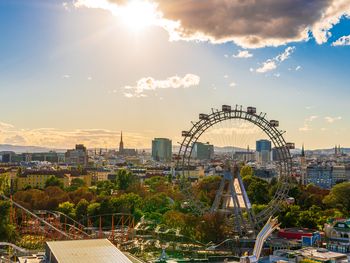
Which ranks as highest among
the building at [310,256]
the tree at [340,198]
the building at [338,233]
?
the tree at [340,198]

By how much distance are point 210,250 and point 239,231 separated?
→ 4.50m

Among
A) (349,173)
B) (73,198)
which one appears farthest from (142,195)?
(349,173)

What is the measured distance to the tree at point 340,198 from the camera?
63.7m

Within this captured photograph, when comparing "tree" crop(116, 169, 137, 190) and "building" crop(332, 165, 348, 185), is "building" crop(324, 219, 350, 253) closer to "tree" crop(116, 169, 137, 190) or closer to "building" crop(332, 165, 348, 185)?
"tree" crop(116, 169, 137, 190)

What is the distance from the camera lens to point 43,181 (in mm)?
94188

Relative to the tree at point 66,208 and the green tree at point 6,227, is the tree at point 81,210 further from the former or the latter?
the green tree at point 6,227

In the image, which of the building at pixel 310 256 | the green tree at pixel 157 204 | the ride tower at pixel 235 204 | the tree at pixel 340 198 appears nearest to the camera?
the building at pixel 310 256

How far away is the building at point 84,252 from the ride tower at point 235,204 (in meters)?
19.1

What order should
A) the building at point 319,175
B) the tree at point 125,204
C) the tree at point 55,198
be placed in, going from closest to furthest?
the tree at point 125,204, the tree at point 55,198, the building at point 319,175

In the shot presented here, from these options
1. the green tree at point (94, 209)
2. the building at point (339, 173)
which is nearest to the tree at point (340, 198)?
the green tree at point (94, 209)

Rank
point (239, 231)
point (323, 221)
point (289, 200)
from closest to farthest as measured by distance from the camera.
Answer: point (239, 231)
point (323, 221)
point (289, 200)

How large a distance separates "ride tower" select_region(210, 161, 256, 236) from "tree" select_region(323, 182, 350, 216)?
15.7 m

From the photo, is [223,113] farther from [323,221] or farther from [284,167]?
[323,221]

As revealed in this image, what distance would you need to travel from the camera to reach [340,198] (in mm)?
65125
